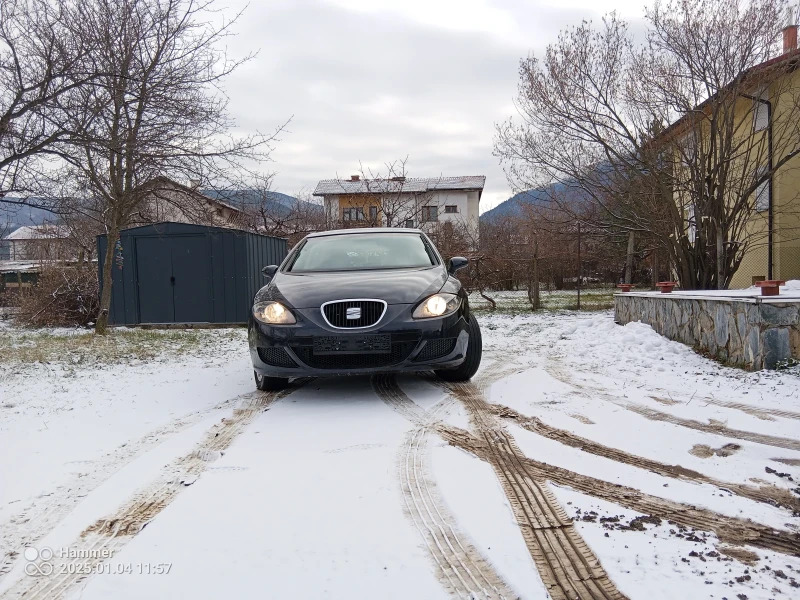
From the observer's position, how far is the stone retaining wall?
4.92m

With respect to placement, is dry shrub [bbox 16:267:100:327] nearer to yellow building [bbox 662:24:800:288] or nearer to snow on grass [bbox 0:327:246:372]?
snow on grass [bbox 0:327:246:372]

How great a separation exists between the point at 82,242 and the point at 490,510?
55.3 feet

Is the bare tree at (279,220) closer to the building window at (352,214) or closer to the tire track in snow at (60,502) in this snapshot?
the building window at (352,214)

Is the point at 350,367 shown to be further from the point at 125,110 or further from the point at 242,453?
the point at 125,110

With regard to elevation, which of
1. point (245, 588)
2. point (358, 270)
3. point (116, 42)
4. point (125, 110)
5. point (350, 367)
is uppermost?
point (116, 42)

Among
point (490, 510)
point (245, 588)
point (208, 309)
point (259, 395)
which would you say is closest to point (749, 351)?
point (490, 510)

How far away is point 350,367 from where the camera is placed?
14.4 feet

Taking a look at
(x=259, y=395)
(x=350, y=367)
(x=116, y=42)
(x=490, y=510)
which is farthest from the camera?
(x=116, y=42)

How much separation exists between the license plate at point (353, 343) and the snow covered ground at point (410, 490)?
0.43 meters

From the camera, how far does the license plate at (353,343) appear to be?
14.1ft

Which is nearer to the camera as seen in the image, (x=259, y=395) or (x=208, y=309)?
(x=259, y=395)

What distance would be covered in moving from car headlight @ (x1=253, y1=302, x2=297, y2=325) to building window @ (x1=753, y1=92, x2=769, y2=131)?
975 centimetres

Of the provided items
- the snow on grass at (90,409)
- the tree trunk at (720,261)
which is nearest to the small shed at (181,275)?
the snow on grass at (90,409)

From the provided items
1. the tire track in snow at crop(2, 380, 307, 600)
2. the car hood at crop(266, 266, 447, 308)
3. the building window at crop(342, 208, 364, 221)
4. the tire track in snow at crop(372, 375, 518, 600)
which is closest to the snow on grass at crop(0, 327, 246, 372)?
the car hood at crop(266, 266, 447, 308)
